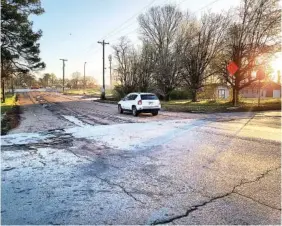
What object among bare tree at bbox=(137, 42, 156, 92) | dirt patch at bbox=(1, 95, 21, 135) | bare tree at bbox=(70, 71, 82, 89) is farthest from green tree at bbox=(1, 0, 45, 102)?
bare tree at bbox=(70, 71, 82, 89)

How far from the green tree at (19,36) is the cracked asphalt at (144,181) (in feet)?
63.1

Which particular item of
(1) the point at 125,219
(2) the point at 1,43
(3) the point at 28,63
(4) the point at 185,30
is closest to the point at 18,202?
(1) the point at 125,219

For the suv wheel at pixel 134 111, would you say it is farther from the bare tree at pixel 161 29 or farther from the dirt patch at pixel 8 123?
the bare tree at pixel 161 29

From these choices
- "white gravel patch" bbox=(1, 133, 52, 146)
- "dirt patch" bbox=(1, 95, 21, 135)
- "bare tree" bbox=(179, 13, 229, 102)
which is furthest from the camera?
"bare tree" bbox=(179, 13, 229, 102)

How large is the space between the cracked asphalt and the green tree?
19.2 m

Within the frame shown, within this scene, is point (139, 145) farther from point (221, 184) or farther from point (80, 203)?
point (80, 203)

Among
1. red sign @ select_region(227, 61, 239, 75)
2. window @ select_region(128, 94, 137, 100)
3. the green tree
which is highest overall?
the green tree

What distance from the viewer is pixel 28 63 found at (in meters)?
32.8

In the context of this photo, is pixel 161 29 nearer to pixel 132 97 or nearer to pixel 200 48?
pixel 200 48

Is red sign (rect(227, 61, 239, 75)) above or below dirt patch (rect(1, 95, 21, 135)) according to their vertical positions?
above

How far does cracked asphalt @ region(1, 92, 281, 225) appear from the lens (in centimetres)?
438

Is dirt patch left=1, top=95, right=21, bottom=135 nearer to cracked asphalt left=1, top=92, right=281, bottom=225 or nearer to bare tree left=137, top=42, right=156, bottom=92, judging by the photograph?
cracked asphalt left=1, top=92, right=281, bottom=225

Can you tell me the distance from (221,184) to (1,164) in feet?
17.2

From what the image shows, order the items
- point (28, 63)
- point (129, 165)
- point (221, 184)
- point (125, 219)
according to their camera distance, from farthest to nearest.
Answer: point (28, 63) → point (129, 165) → point (221, 184) → point (125, 219)
